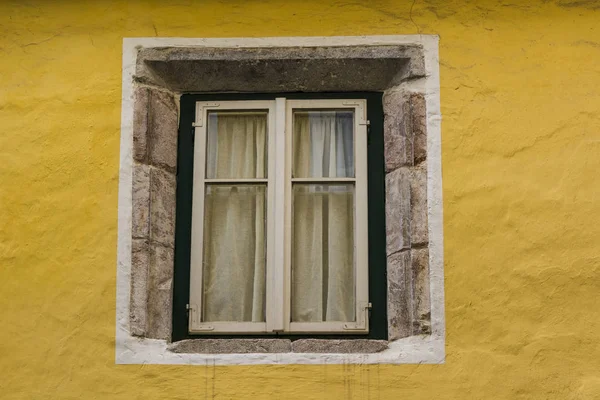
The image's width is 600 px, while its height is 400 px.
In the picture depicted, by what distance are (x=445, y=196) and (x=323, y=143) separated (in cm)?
67

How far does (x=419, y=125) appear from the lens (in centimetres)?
528

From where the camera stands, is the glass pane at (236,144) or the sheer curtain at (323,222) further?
the glass pane at (236,144)

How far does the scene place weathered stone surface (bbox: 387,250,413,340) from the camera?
512cm

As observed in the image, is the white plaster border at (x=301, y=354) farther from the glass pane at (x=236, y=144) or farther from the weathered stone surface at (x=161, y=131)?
the glass pane at (x=236, y=144)

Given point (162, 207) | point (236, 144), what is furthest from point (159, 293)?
point (236, 144)

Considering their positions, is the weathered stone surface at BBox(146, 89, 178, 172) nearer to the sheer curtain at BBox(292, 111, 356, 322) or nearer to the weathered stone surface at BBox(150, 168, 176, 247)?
the weathered stone surface at BBox(150, 168, 176, 247)

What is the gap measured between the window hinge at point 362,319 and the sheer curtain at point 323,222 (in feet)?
0.17

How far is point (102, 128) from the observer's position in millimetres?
5332

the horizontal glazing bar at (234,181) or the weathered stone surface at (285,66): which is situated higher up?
the weathered stone surface at (285,66)

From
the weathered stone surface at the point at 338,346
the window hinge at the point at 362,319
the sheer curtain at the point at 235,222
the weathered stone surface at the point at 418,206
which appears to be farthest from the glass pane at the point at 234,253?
the weathered stone surface at the point at 418,206

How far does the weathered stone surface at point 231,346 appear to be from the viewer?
510 cm

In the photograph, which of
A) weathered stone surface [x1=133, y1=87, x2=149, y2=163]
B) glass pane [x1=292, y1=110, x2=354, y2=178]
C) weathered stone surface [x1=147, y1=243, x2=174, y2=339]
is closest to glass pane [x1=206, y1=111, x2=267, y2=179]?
glass pane [x1=292, y1=110, x2=354, y2=178]

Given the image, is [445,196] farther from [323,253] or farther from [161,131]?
[161,131]

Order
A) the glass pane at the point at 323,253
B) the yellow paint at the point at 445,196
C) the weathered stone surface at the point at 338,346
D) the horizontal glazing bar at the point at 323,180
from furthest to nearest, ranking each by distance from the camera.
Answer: the horizontal glazing bar at the point at 323,180 < the glass pane at the point at 323,253 < the weathered stone surface at the point at 338,346 < the yellow paint at the point at 445,196
